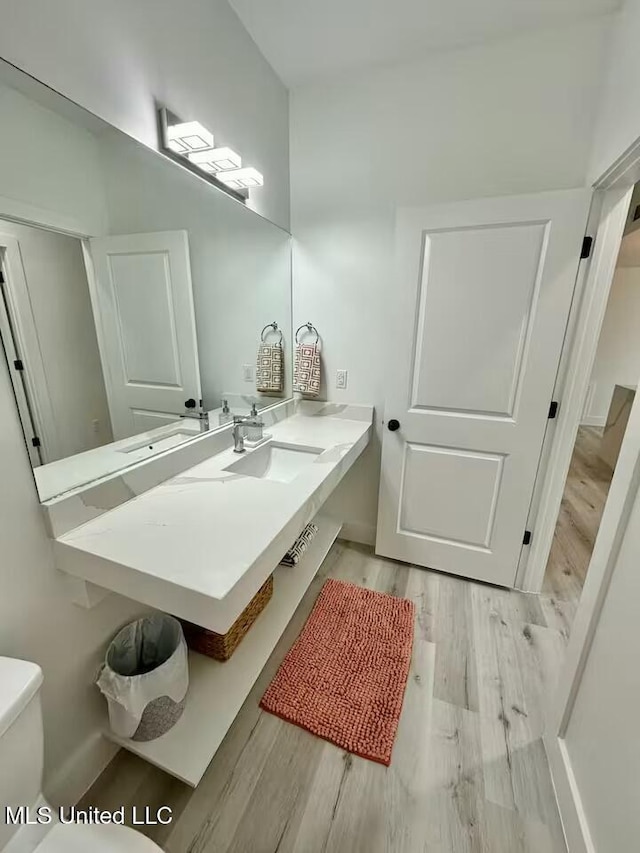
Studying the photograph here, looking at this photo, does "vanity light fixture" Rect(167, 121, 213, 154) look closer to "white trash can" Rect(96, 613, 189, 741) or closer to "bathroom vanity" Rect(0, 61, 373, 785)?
"bathroom vanity" Rect(0, 61, 373, 785)

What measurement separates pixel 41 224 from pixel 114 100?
456mm

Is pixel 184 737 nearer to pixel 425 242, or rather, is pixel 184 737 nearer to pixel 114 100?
pixel 114 100

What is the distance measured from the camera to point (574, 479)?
3.31 metres

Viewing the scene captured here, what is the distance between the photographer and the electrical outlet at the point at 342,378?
6.85 feet

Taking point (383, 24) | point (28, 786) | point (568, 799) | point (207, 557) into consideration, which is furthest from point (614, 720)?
point (383, 24)

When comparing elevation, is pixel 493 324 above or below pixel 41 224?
below

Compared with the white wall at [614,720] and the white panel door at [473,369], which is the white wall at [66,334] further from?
the white wall at [614,720]

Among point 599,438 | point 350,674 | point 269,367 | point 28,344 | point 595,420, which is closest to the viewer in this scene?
point 28,344

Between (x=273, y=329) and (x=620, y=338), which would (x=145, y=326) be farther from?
(x=620, y=338)

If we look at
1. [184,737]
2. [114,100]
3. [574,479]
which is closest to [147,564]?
[184,737]

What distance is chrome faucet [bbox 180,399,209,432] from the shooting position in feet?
4.74

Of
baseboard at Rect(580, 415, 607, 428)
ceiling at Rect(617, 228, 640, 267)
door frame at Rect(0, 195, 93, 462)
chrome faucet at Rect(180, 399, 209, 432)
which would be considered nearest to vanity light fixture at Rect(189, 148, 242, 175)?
door frame at Rect(0, 195, 93, 462)

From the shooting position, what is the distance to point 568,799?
100 cm

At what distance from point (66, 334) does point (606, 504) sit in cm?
155
